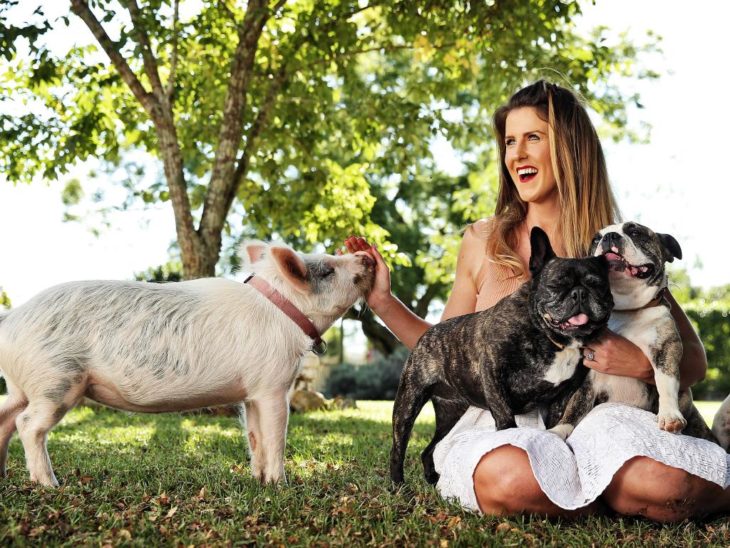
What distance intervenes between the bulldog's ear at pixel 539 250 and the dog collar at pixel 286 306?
1307mm

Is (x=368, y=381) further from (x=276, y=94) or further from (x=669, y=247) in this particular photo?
(x=669, y=247)

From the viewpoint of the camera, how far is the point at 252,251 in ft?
14.9

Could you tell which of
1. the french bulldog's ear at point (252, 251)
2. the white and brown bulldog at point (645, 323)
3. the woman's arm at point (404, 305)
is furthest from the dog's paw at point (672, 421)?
the french bulldog's ear at point (252, 251)

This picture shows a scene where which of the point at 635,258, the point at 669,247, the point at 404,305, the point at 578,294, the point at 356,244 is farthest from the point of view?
the point at 356,244

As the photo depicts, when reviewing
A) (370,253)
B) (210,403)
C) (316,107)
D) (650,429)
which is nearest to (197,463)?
(210,403)

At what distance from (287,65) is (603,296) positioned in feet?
29.0

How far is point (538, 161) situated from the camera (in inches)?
169

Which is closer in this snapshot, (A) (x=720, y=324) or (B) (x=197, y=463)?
(B) (x=197, y=463)

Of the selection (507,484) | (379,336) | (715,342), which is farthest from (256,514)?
(379,336)

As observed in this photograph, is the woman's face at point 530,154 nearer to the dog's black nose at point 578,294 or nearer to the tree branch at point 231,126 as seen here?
the dog's black nose at point 578,294

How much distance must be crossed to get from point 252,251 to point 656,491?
2.41 meters

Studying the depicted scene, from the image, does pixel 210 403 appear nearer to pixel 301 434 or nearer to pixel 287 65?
pixel 301 434

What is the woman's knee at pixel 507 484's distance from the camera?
3.34 meters

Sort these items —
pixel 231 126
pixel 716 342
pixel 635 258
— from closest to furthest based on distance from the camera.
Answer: pixel 635 258
pixel 231 126
pixel 716 342
